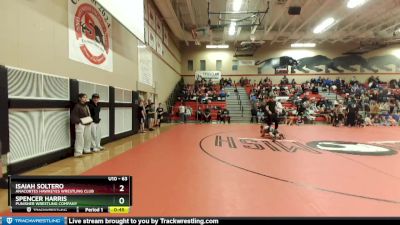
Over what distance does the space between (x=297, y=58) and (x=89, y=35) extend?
940 inches

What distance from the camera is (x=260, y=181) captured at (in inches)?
165

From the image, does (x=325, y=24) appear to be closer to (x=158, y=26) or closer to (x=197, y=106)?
(x=197, y=106)

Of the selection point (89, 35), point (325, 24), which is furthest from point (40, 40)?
point (325, 24)

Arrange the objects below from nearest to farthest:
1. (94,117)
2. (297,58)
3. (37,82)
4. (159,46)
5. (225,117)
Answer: (37,82) → (94,117) → (159,46) → (225,117) → (297,58)

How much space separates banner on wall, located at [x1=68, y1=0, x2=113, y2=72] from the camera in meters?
6.77

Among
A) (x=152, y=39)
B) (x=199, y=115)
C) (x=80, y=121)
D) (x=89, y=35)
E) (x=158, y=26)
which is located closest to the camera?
(x=80, y=121)

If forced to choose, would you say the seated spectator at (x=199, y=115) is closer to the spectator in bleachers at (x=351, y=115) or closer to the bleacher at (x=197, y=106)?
the bleacher at (x=197, y=106)

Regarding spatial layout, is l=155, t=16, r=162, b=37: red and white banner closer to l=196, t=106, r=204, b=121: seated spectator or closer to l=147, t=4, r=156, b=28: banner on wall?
l=147, t=4, r=156, b=28: banner on wall

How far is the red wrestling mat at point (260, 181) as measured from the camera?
3037mm

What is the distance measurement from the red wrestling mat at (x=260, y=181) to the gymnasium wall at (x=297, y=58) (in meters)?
21.5

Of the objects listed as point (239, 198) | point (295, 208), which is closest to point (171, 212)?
point (239, 198)

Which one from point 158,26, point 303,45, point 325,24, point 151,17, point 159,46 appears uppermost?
point 303,45

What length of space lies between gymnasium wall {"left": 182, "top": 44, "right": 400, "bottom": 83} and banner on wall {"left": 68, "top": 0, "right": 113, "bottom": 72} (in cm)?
1922
